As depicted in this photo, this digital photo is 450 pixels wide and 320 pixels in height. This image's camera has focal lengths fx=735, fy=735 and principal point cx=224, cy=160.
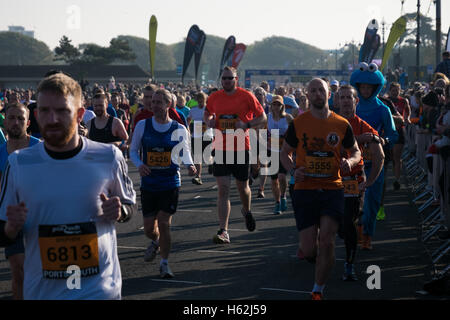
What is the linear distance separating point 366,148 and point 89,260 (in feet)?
17.9

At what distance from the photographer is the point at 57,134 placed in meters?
3.39

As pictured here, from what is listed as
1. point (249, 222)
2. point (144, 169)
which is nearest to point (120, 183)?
point (144, 169)

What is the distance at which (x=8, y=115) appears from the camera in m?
6.45

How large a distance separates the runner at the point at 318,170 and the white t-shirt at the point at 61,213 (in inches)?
120

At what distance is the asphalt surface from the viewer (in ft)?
23.0

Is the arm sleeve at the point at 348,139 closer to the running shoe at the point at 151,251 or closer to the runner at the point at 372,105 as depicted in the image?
the runner at the point at 372,105

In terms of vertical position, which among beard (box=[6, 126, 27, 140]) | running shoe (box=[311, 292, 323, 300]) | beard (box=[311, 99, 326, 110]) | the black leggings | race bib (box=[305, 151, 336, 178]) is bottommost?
running shoe (box=[311, 292, 323, 300])

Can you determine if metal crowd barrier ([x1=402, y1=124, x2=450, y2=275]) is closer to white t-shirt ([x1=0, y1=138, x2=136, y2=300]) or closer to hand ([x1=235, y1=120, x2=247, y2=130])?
hand ([x1=235, y1=120, x2=247, y2=130])

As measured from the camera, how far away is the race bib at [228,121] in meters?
9.61

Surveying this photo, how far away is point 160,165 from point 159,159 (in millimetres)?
67

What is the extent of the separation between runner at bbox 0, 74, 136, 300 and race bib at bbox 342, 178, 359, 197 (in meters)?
4.07

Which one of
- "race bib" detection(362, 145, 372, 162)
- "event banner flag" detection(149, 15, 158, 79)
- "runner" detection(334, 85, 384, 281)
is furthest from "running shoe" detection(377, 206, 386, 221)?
"event banner flag" detection(149, 15, 158, 79)

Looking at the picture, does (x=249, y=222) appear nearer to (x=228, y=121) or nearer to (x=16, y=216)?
(x=228, y=121)
